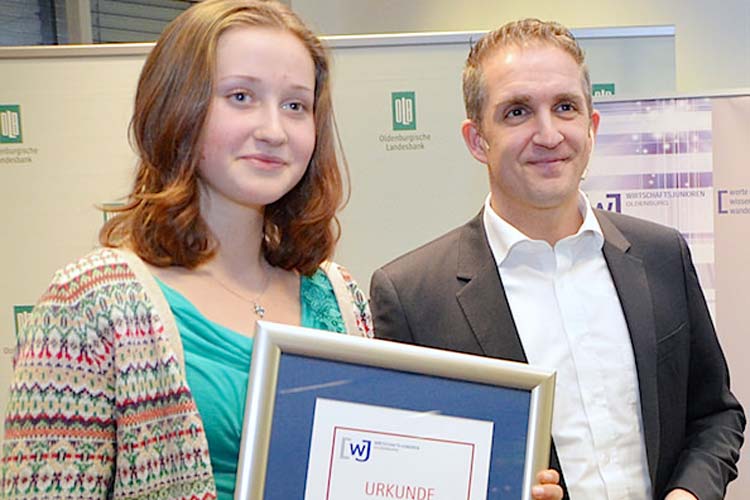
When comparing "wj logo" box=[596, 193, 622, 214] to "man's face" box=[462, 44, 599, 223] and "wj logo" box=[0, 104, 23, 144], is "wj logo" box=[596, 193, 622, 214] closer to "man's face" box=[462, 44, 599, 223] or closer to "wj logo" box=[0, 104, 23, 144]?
"man's face" box=[462, 44, 599, 223]

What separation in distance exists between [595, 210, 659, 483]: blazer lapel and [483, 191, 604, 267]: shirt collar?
38 millimetres

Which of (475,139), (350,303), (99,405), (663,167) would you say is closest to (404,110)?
(663,167)

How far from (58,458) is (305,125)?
671mm

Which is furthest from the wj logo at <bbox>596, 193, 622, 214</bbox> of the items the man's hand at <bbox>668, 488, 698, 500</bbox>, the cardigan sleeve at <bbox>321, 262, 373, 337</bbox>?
the cardigan sleeve at <bbox>321, 262, 373, 337</bbox>

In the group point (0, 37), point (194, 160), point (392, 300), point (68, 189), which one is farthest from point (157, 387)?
point (0, 37)

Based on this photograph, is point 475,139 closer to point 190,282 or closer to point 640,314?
point 640,314

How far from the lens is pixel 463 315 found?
6.24 feet

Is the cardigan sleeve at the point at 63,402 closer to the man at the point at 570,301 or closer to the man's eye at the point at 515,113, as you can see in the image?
the man at the point at 570,301

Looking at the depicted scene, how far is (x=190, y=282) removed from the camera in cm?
148

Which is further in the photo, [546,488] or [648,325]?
[648,325]

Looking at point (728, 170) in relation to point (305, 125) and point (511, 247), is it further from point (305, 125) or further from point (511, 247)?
point (305, 125)

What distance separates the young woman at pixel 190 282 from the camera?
129 cm

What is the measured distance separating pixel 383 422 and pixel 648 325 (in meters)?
0.78

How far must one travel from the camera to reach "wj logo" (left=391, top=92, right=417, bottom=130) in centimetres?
379
